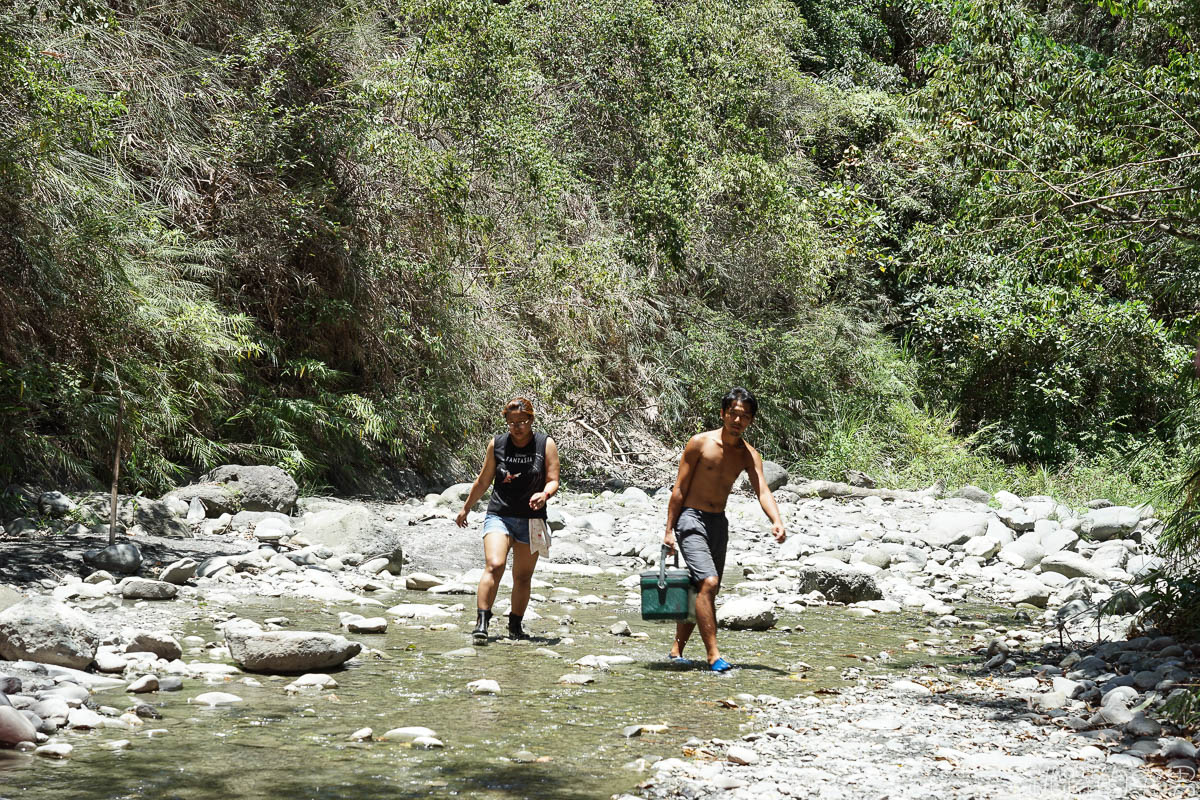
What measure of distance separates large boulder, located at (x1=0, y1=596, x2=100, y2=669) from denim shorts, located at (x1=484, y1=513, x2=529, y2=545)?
2525 mm

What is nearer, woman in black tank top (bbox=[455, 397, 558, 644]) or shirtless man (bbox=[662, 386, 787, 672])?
shirtless man (bbox=[662, 386, 787, 672])

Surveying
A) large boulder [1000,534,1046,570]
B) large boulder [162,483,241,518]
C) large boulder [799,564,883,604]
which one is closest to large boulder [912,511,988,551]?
large boulder [1000,534,1046,570]

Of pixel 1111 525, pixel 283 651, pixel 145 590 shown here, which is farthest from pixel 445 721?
pixel 1111 525

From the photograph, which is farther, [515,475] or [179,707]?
[515,475]

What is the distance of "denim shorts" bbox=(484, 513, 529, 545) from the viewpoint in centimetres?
708

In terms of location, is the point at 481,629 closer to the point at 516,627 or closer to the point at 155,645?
the point at 516,627

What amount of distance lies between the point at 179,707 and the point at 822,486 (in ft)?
41.0

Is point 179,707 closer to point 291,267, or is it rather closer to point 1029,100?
point 1029,100

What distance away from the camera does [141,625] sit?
639 centimetres

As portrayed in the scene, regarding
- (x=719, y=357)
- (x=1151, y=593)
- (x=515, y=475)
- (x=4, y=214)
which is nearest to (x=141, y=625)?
(x=515, y=475)

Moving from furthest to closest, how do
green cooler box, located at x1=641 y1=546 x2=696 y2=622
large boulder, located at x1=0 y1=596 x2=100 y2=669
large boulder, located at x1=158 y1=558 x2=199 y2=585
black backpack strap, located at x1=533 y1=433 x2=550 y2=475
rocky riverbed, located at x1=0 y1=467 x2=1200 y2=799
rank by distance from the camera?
1. large boulder, located at x1=158 y1=558 x2=199 y2=585
2. black backpack strap, located at x1=533 y1=433 x2=550 y2=475
3. green cooler box, located at x1=641 y1=546 x2=696 y2=622
4. large boulder, located at x1=0 y1=596 x2=100 y2=669
5. rocky riverbed, located at x1=0 y1=467 x2=1200 y2=799

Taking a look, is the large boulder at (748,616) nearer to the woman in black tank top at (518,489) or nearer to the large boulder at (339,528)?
the woman in black tank top at (518,489)

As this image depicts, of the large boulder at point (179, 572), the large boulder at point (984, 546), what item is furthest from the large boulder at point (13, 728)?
the large boulder at point (984, 546)

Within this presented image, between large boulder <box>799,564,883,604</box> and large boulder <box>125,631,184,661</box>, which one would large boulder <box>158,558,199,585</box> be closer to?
large boulder <box>125,631,184,661</box>
